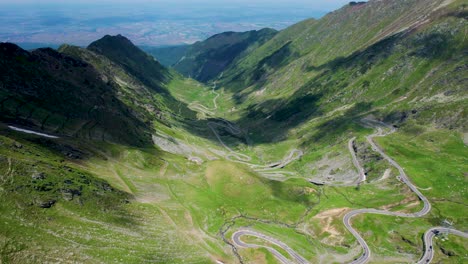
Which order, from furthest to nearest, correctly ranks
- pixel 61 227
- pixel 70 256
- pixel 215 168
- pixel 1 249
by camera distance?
pixel 215 168 → pixel 61 227 → pixel 70 256 → pixel 1 249

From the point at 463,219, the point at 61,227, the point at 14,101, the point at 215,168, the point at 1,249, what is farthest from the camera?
the point at 215,168

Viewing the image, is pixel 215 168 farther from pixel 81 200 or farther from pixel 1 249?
pixel 1 249

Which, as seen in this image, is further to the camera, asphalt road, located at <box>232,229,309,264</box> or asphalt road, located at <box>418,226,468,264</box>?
asphalt road, located at <box>232,229,309,264</box>

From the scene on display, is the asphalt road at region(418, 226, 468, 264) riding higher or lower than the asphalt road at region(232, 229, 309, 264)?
higher

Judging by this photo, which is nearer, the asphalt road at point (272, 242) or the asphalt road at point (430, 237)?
the asphalt road at point (430, 237)

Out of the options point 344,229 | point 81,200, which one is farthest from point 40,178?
point 344,229

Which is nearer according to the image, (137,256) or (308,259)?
(137,256)

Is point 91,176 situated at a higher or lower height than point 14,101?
lower

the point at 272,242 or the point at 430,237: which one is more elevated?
the point at 430,237

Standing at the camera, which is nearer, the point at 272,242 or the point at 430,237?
the point at 430,237

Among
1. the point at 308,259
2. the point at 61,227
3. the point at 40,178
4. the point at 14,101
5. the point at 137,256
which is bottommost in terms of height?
the point at 308,259

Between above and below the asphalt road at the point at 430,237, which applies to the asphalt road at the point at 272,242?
below
